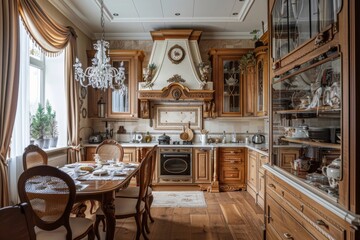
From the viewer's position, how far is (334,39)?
1.42 m

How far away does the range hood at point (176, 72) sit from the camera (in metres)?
4.79

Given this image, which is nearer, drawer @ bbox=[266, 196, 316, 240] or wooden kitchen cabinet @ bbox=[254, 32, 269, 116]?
drawer @ bbox=[266, 196, 316, 240]

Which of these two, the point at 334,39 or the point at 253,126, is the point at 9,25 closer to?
the point at 334,39

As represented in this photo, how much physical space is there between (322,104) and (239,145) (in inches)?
120

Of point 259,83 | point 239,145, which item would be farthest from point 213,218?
point 259,83

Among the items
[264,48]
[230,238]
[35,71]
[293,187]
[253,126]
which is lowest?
[230,238]

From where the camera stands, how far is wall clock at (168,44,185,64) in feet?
16.0

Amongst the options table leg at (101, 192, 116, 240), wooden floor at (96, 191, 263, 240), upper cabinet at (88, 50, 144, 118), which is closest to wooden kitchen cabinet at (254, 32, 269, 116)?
wooden floor at (96, 191, 263, 240)

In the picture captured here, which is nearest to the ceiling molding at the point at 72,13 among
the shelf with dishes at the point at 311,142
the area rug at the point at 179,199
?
the area rug at the point at 179,199

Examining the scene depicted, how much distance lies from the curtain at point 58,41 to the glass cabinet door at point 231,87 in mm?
2778

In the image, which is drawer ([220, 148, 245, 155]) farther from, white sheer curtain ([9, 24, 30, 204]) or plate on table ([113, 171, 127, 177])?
white sheer curtain ([9, 24, 30, 204])

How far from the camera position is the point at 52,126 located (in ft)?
12.3

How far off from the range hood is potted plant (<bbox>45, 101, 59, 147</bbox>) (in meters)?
1.60

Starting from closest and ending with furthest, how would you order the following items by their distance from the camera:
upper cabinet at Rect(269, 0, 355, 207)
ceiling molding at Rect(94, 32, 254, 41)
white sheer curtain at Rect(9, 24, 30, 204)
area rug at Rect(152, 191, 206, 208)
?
upper cabinet at Rect(269, 0, 355, 207), white sheer curtain at Rect(9, 24, 30, 204), area rug at Rect(152, 191, 206, 208), ceiling molding at Rect(94, 32, 254, 41)
